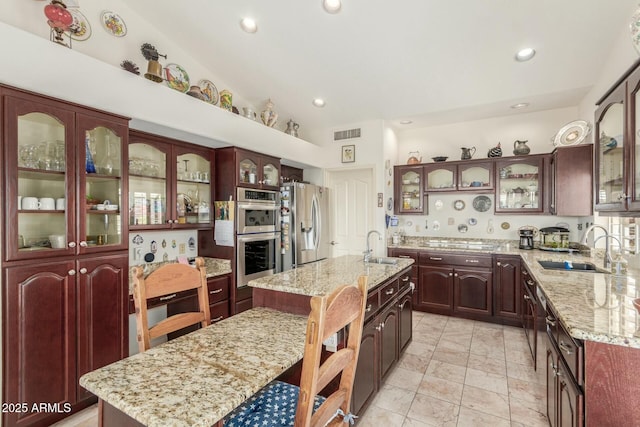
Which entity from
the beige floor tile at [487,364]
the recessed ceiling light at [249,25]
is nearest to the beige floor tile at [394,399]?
the beige floor tile at [487,364]

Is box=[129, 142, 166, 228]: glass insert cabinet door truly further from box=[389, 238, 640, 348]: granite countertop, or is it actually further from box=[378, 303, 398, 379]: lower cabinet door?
box=[389, 238, 640, 348]: granite countertop

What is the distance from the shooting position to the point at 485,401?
7.20ft

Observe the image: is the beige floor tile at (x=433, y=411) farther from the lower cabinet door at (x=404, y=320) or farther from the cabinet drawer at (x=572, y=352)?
the cabinet drawer at (x=572, y=352)

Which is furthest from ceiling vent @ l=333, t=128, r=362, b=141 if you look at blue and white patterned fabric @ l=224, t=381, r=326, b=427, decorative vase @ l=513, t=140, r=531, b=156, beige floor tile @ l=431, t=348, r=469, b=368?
blue and white patterned fabric @ l=224, t=381, r=326, b=427

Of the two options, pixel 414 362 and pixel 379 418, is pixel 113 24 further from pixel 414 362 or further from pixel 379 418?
pixel 414 362

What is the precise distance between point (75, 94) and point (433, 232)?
451cm

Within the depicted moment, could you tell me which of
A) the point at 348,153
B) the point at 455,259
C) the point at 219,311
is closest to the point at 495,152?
the point at 455,259

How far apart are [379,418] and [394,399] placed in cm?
26

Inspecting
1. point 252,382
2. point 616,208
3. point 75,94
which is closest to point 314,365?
point 252,382

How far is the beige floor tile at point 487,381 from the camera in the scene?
7.73ft

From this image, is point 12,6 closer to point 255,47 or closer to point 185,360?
point 255,47

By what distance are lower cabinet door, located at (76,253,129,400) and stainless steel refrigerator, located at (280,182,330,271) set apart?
1959 millimetres

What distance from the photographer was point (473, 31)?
2672 millimetres

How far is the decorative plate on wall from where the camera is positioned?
251 cm
